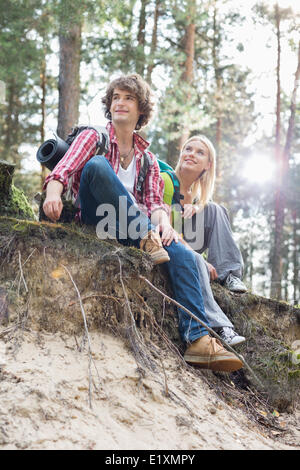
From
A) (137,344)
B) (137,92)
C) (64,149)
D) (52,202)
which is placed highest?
(137,92)

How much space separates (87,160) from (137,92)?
0.81 m

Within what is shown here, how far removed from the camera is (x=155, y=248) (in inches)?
122

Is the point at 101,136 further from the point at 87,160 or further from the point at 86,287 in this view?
the point at 86,287

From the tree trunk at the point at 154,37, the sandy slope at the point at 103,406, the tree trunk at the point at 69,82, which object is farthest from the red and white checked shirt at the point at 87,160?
the tree trunk at the point at 154,37

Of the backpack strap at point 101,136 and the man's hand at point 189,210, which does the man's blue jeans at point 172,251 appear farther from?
the man's hand at point 189,210

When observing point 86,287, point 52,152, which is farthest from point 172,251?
point 52,152

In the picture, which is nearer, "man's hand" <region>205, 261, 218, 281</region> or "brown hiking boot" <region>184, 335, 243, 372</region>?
"brown hiking boot" <region>184, 335, 243, 372</region>

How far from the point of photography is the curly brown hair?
362 cm

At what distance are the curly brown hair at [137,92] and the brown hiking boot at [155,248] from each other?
1.28m

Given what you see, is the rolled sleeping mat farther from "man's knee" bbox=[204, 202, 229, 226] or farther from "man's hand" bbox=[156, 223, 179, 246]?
"man's knee" bbox=[204, 202, 229, 226]

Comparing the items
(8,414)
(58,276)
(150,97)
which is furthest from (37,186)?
(8,414)

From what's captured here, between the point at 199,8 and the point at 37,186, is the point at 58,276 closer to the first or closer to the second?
the point at 199,8

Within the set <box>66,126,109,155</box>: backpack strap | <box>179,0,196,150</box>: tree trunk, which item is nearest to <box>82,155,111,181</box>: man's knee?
<box>66,126,109,155</box>: backpack strap

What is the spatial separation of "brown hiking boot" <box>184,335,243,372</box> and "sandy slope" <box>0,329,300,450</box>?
16cm
